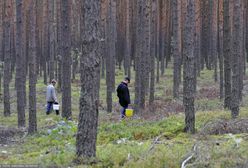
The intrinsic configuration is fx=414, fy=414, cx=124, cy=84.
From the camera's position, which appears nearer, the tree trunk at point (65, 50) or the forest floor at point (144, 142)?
the forest floor at point (144, 142)

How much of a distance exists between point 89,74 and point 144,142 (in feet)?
9.56

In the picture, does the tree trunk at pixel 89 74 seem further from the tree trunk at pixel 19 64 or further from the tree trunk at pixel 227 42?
the tree trunk at pixel 227 42

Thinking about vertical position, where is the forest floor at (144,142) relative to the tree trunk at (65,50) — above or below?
below

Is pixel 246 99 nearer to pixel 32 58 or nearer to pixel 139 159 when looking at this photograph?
pixel 32 58

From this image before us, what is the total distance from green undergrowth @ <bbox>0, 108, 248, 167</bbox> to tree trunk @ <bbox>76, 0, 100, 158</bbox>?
0.56 metres

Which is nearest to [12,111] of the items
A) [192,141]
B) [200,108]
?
[200,108]

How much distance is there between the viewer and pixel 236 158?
7652 millimetres

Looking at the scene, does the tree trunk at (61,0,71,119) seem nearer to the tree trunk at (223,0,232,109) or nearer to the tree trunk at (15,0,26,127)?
the tree trunk at (15,0,26,127)

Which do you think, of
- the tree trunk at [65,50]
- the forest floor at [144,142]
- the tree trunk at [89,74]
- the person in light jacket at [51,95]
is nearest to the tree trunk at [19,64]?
the forest floor at [144,142]

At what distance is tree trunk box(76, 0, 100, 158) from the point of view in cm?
753

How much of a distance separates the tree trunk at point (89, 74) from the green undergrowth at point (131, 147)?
1.84 ft

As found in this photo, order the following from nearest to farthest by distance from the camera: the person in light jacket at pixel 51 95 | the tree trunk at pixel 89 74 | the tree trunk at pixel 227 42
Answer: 1. the tree trunk at pixel 89 74
2. the tree trunk at pixel 227 42
3. the person in light jacket at pixel 51 95

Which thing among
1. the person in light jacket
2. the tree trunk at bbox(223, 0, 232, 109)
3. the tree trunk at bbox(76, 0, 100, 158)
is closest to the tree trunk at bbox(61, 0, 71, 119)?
the person in light jacket

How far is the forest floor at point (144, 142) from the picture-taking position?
7598 millimetres
